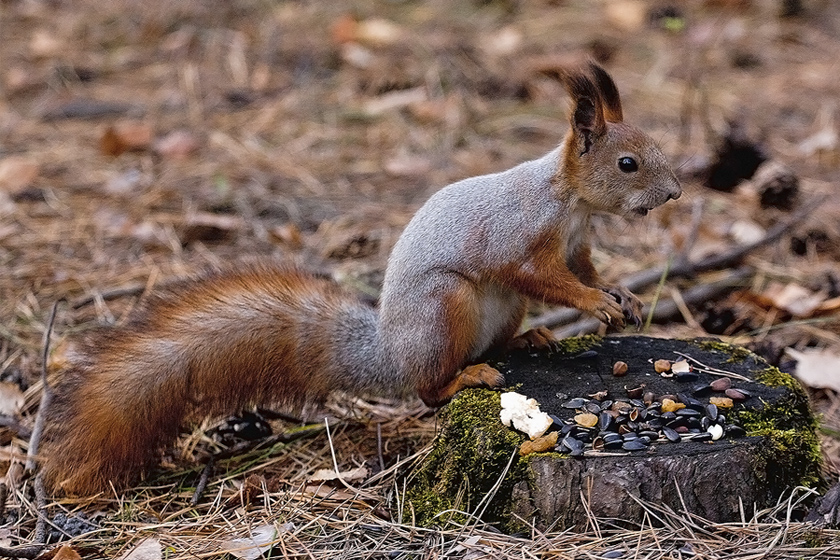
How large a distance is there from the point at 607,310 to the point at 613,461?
41 centimetres

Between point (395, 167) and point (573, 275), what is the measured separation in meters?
2.05

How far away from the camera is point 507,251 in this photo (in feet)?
6.57

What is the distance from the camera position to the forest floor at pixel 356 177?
1895 mm

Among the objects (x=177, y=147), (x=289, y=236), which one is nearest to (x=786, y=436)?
(x=289, y=236)

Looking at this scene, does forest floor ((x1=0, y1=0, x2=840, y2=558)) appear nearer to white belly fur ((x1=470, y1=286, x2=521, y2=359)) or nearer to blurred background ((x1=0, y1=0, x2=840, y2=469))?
blurred background ((x1=0, y1=0, x2=840, y2=469))

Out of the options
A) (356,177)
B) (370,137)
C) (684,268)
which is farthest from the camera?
(370,137)

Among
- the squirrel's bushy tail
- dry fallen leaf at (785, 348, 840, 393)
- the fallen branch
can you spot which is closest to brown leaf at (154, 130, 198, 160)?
the fallen branch

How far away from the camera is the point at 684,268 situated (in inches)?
116

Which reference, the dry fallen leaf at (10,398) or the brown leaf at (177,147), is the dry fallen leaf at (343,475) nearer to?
the dry fallen leaf at (10,398)

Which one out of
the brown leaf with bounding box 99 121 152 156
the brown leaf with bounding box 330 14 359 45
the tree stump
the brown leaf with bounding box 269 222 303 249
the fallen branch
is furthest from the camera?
the brown leaf with bounding box 330 14 359 45

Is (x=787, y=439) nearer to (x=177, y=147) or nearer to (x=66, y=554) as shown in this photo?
(x=66, y=554)

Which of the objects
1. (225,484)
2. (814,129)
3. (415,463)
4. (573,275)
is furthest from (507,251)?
(814,129)

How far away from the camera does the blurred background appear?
2.96 metres

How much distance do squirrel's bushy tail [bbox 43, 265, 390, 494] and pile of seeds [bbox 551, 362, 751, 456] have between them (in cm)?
49
